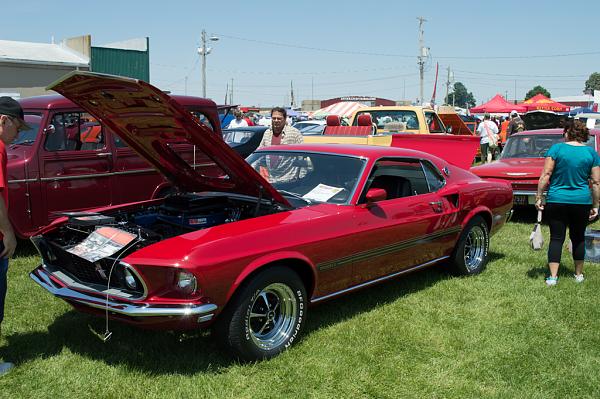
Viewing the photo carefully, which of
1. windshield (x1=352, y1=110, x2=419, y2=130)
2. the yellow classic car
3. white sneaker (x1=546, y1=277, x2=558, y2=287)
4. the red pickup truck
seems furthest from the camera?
windshield (x1=352, y1=110, x2=419, y2=130)

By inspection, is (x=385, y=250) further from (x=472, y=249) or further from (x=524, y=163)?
(x=524, y=163)

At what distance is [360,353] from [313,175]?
5.12ft

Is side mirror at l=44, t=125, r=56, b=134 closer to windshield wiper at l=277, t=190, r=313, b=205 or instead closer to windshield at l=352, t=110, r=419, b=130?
windshield wiper at l=277, t=190, r=313, b=205

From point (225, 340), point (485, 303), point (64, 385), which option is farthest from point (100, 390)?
point (485, 303)

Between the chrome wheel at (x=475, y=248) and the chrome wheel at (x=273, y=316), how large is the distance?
2.61m

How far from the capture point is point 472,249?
6.01 m

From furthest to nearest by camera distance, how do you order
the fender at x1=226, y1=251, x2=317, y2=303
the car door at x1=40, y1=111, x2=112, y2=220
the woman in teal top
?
the car door at x1=40, y1=111, x2=112, y2=220 < the woman in teal top < the fender at x1=226, y1=251, x2=317, y2=303

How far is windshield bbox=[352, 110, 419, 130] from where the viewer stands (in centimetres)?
1198

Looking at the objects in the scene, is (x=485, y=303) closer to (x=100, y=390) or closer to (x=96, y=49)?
(x=100, y=390)

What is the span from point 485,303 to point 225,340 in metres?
2.63

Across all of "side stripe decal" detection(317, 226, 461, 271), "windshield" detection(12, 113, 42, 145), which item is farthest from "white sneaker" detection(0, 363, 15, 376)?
"windshield" detection(12, 113, 42, 145)

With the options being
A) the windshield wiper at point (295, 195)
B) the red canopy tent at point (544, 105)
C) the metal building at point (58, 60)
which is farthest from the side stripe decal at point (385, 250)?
the red canopy tent at point (544, 105)

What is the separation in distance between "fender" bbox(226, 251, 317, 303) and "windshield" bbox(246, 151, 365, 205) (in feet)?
2.23

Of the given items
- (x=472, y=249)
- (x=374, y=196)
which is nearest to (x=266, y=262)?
(x=374, y=196)
